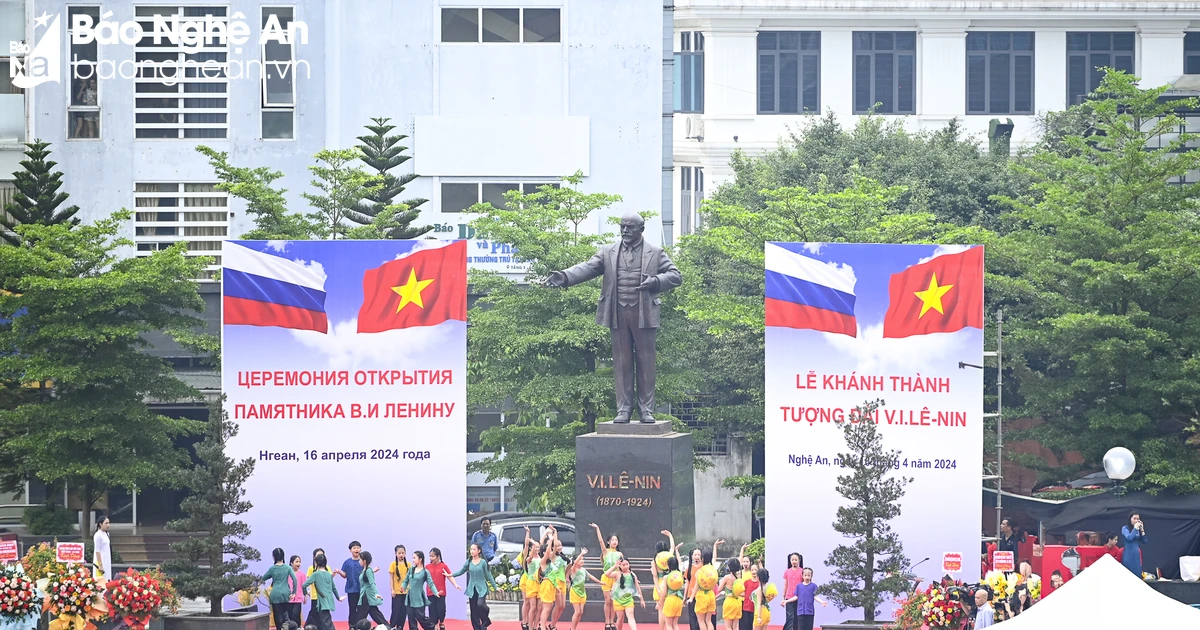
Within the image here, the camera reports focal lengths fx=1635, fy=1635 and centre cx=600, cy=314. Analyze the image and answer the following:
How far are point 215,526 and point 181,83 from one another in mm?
19005

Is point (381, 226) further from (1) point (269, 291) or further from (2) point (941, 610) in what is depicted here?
(2) point (941, 610)

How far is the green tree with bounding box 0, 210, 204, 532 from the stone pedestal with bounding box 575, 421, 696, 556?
8.89m

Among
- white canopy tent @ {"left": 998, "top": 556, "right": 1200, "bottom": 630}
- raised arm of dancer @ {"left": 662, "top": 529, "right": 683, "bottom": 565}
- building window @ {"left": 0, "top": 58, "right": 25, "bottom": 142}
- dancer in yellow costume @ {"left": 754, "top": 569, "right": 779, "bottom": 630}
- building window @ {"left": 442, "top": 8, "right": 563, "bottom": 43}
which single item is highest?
building window @ {"left": 442, "top": 8, "right": 563, "bottom": 43}

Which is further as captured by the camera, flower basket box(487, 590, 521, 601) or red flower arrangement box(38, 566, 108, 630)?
flower basket box(487, 590, 521, 601)

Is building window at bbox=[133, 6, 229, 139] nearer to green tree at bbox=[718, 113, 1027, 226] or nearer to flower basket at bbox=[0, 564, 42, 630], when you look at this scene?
green tree at bbox=[718, 113, 1027, 226]

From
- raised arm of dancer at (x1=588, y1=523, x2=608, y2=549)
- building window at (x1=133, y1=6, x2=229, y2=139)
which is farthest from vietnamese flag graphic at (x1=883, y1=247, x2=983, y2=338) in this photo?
building window at (x1=133, y1=6, x2=229, y2=139)

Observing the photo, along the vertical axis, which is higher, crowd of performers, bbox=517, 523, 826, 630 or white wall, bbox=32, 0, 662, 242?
white wall, bbox=32, 0, 662, 242

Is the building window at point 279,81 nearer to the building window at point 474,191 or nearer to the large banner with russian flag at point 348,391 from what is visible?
the building window at point 474,191

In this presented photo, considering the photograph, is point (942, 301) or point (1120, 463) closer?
point (942, 301)

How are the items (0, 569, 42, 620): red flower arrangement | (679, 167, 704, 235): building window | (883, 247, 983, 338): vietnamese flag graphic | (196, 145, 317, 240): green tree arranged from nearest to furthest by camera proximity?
(0, 569, 42, 620): red flower arrangement < (883, 247, 983, 338): vietnamese flag graphic < (196, 145, 317, 240): green tree < (679, 167, 704, 235): building window

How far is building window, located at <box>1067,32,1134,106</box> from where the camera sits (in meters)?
56.2

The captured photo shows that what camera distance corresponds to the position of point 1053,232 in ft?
111

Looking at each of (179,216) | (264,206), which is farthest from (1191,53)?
(264,206)

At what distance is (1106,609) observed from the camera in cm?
1190
